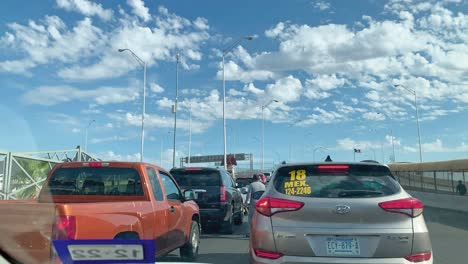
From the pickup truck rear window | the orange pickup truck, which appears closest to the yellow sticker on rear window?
the orange pickup truck

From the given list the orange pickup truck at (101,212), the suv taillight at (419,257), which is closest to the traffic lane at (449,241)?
the suv taillight at (419,257)

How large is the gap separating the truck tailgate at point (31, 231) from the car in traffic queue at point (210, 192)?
7989 millimetres

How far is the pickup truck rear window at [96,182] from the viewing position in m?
6.98

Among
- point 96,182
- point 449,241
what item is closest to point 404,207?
point 96,182

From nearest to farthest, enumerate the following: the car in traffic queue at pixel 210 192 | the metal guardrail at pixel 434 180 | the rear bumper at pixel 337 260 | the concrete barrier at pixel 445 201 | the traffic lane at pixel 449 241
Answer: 1. the rear bumper at pixel 337 260
2. the traffic lane at pixel 449 241
3. the car in traffic queue at pixel 210 192
4. the concrete barrier at pixel 445 201
5. the metal guardrail at pixel 434 180

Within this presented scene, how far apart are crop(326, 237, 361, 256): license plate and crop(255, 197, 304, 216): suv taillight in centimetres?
50

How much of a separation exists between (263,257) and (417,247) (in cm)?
161

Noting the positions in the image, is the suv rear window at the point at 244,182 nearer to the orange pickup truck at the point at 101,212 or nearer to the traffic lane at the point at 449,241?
the traffic lane at the point at 449,241

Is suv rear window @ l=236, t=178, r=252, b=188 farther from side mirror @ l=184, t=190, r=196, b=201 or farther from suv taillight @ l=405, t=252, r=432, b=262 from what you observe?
suv taillight @ l=405, t=252, r=432, b=262

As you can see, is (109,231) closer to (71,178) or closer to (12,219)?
(12,219)

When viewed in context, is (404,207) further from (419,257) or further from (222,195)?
(222,195)

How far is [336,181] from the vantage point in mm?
5793

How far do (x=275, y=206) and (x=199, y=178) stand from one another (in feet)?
26.3

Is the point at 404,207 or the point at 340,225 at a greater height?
the point at 404,207
